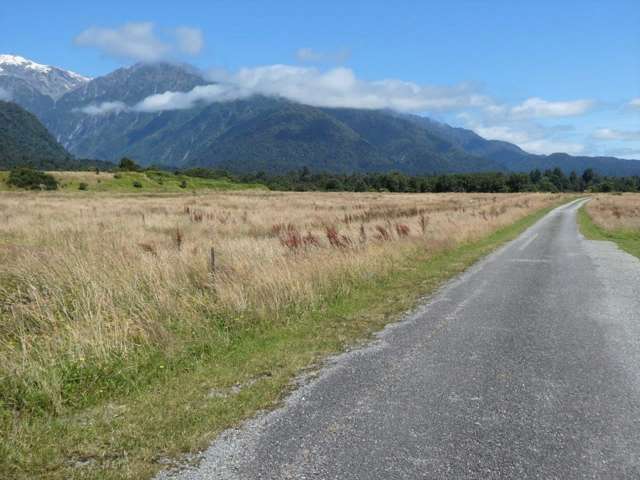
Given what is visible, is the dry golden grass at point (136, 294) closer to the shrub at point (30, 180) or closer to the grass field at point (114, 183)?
the shrub at point (30, 180)

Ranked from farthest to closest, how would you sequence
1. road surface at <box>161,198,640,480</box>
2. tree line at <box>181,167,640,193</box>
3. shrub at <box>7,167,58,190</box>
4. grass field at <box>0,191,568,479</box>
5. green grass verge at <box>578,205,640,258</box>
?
tree line at <box>181,167,640,193</box>, shrub at <box>7,167,58,190</box>, green grass verge at <box>578,205,640,258</box>, grass field at <box>0,191,568,479</box>, road surface at <box>161,198,640,480</box>

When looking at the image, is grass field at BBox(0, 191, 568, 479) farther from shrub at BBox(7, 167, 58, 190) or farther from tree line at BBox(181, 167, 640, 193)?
tree line at BBox(181, 167, 640, 193)

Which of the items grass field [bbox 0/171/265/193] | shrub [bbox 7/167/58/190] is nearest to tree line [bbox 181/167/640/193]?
grass field [bbox 0/171/265/193]

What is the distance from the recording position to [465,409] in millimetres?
4730

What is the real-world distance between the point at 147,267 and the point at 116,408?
170 inches

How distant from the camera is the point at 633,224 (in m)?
28.6

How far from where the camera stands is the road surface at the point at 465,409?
12.4 ft

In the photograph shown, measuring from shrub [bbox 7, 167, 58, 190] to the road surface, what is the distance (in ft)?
232

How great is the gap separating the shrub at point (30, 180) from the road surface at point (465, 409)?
70818 millimetres

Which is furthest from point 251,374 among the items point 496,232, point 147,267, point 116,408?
point 496,232

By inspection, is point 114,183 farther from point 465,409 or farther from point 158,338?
point 465,409

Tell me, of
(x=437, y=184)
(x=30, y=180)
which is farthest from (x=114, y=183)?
(x=437, y=184)

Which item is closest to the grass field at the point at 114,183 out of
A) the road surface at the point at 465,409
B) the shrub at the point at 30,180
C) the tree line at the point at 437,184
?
the shrub at the point at 30,180

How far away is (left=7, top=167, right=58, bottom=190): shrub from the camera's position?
217 feet
